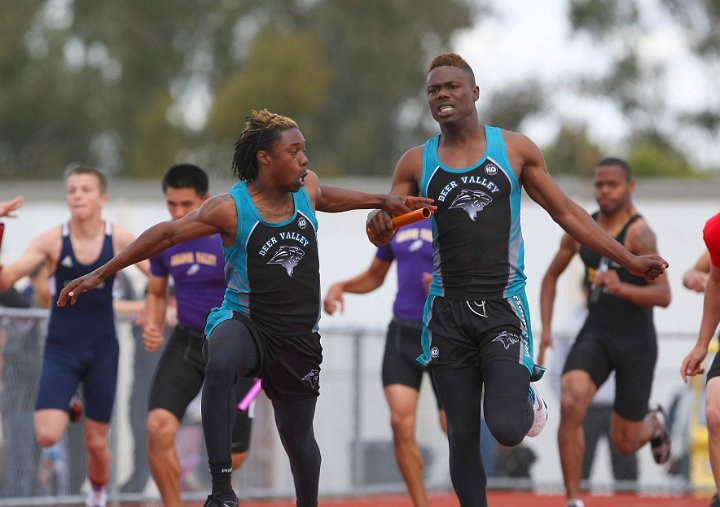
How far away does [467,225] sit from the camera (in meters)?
7.60

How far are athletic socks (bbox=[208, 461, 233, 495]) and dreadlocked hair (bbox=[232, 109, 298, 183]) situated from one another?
1.60 meters

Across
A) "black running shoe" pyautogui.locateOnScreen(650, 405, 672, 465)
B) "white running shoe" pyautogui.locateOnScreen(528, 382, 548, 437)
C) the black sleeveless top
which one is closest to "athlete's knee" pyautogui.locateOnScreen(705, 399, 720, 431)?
"white running shoe" pyautogui.locateOnScreen(528, 382, 548, 437)

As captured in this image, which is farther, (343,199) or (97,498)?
(97,498)

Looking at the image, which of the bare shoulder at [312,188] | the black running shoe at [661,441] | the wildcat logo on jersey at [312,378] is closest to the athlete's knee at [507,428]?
the wildcat logo on jersey at [312,378]

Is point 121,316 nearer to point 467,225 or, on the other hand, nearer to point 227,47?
point 467,225

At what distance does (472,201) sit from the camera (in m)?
7.57

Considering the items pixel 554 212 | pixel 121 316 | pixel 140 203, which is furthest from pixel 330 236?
pixel 554 212

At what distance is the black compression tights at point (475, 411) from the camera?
738 centimetres

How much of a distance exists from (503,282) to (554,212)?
0.51 metres

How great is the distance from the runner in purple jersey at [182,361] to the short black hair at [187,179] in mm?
411

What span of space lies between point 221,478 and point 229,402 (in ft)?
1.36

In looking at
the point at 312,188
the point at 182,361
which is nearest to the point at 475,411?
the point at 312,188

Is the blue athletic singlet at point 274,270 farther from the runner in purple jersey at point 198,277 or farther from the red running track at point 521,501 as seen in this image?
the red running track at point 521,501

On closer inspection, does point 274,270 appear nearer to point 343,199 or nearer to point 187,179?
point 343,199
